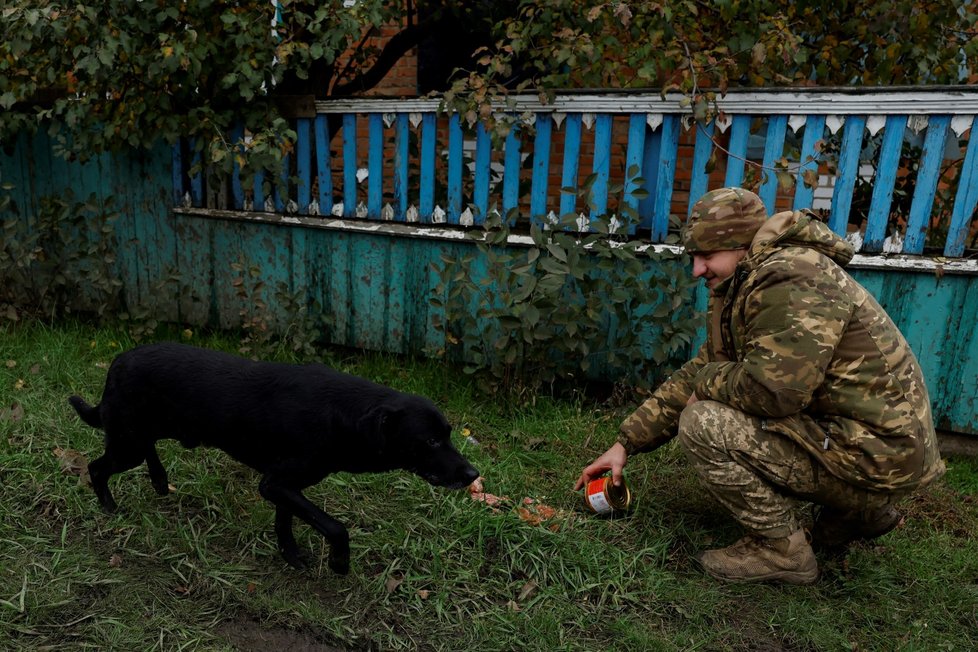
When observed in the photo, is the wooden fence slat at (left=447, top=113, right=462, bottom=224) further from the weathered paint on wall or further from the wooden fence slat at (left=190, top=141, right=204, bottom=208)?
the wooden fence slat at (left=190, top=141, right=204, bottom=208)

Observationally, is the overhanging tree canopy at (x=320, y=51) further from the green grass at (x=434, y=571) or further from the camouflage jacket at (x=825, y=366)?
the green grass at (x=434, y=571)

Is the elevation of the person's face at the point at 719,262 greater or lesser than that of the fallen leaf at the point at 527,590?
greater

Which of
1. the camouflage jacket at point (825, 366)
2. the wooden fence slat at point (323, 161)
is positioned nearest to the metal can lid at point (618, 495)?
the camouflage jacket at point (825, 366)

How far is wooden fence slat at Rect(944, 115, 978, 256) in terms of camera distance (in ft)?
13.7

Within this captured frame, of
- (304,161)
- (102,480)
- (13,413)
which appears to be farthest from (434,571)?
(304,161)

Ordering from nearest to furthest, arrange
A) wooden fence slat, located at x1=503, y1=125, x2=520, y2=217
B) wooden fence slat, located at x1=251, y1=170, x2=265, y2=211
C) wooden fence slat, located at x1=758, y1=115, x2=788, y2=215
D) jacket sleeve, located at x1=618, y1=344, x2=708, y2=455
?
jacket sleeve, located at x1=618, y1=344, x2=708, y2=455 → wooden fence slat, located at x1=758, y1=115, x2=788, y2=215 → wooden fence slat, located at x1=503, y1=125, x2=520, y2=217 → wooden fence slat, located at x1=251, y1=170, x2=265, y2=211

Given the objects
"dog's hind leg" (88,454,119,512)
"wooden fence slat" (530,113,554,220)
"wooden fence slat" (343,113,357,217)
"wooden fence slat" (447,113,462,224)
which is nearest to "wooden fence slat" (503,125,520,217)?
"wooden fence slat" (530,113,554,220)

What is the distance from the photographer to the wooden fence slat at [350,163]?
211 inches

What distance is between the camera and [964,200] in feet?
14.0

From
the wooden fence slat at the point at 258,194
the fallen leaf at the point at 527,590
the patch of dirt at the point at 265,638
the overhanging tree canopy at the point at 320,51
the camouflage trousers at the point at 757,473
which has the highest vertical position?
the overhanging tree canopy at the point at 320,51

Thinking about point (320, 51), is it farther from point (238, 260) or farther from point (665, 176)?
point (665, 176)

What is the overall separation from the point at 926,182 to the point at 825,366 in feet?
6.52

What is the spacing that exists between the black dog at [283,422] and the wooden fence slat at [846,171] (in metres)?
2.76

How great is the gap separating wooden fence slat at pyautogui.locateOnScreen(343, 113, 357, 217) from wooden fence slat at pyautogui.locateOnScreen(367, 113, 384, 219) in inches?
4.3
